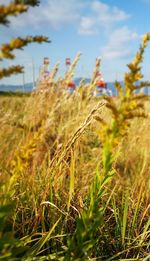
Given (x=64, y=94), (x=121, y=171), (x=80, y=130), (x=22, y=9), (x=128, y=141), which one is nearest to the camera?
(x=22, y=9)

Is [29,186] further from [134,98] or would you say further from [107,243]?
[134,98]

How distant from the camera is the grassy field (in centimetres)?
115

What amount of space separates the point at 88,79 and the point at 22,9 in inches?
188

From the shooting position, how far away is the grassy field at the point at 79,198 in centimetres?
115

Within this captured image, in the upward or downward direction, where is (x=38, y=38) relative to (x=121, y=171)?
upward

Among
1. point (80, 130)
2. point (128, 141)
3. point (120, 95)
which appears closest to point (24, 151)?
point (120, 95)

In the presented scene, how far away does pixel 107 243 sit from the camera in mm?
2076

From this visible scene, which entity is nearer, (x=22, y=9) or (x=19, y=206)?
(x=22, y=9)

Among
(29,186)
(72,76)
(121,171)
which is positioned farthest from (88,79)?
(29,186)

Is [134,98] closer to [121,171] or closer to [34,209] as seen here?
[34,209]

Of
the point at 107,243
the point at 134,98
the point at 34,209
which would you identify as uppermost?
the point at 134,98

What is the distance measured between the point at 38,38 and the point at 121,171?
3283mm

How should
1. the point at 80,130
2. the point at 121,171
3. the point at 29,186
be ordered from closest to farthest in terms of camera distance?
the point at 80,130, the point at 29,186, the point at 121,171

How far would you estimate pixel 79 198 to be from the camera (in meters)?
2.14
